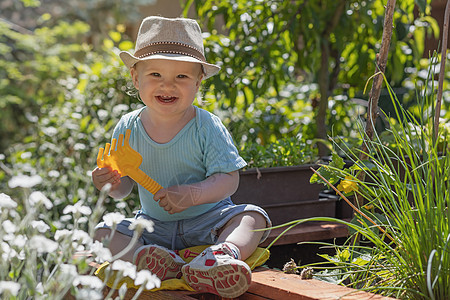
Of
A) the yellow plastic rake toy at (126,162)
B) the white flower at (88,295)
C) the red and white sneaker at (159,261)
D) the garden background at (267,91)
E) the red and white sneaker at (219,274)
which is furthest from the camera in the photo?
the garden background at (267,91)

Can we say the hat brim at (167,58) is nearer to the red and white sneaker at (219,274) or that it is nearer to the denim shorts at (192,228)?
the denim shorts at (192,228)

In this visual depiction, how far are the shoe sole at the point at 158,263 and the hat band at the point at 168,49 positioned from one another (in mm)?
619

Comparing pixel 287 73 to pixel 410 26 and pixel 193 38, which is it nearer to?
pixel 410 26

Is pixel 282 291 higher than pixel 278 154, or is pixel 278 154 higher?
pixel 278 154

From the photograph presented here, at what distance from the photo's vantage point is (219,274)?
158 centimetres

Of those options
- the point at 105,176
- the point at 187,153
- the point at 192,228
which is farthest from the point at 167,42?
the point at 192,228

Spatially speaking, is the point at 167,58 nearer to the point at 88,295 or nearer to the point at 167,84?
the point at 167,84

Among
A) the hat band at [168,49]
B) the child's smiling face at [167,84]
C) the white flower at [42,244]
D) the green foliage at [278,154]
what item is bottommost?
the green foliage at [278,154]

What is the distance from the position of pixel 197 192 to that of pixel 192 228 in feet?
0.72

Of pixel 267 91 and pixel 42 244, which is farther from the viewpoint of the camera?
pixel 267 91

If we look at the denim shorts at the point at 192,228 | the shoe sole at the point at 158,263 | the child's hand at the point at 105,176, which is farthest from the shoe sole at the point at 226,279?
the child's hand at the point at 105,176

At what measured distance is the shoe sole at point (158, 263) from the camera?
172cm

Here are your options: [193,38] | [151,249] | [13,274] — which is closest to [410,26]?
[193,38]

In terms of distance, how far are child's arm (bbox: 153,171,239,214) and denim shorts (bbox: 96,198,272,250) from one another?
0.08 metres
